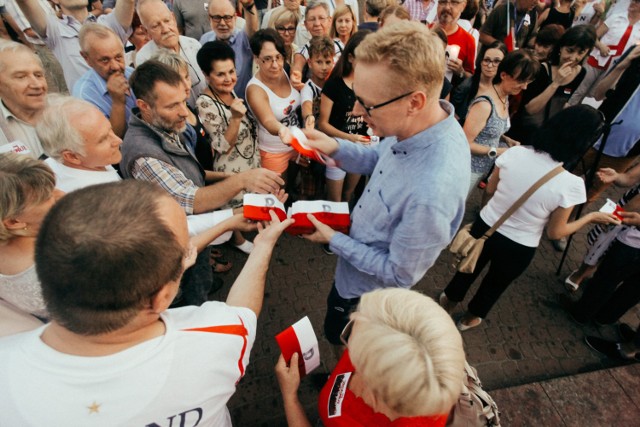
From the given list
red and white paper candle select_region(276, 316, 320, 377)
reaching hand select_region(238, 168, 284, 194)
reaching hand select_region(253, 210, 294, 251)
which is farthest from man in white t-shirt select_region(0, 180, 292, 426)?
reaching hand select_region(238, 168, 284, 194)

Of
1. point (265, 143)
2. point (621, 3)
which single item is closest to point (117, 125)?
point (265, 143)

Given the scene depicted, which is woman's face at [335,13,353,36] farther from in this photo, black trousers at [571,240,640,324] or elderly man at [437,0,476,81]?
black trousers at [571,240,640,324]

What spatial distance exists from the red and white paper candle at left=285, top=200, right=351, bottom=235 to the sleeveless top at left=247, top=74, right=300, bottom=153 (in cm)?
181

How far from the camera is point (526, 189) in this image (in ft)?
8.39

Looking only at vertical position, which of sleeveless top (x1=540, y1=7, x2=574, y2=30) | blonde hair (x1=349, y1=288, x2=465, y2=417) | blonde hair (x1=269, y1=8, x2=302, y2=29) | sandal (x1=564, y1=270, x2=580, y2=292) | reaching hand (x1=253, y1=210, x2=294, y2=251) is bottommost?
sandal (x1=564, y1=270, x2=580, y2=292)

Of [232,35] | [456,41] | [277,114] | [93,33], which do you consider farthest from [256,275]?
[456,41]

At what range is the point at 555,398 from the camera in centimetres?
304

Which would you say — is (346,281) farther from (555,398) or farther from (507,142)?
(507,142)

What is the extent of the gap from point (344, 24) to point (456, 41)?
1684mm

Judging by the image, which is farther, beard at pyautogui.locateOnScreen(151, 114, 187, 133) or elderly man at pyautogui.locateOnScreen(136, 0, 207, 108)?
elderly man at pyautogui.locateOnScreen(136, 0, 207, 108)

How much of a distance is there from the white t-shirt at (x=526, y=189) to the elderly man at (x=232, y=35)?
3489 mm

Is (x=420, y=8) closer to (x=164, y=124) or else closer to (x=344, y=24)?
(x=344, y=24)

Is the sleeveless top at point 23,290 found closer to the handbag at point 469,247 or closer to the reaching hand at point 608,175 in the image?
the handbag at point 469,247

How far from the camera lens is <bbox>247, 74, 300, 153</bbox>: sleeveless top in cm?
385
